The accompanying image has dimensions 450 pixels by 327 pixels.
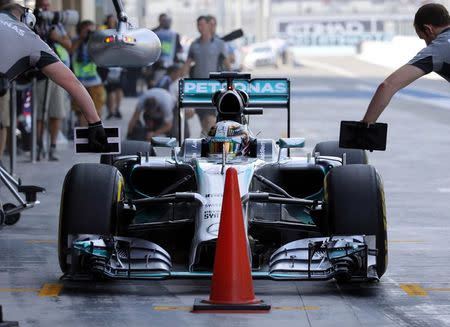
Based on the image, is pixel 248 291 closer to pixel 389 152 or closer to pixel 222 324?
pixel 222 324

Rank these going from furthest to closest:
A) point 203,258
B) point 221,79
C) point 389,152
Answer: point 389,152 → point 221,79 → point 203,258

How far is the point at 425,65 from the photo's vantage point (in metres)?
9.81

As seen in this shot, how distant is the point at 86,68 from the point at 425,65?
12.6 meters

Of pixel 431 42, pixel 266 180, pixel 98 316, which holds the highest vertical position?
pixel 431 42

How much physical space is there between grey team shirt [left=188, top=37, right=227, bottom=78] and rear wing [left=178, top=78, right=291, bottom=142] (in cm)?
850

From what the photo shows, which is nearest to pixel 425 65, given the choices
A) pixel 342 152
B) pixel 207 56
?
pixel 342 152

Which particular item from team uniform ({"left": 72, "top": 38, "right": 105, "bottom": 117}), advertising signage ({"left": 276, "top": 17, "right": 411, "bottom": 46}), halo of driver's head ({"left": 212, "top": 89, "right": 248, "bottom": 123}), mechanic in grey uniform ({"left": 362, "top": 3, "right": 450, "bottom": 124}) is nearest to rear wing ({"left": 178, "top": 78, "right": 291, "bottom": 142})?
halo of driver's head ({"left": 212, "top": 89, "right": 248, "bottom": 123})

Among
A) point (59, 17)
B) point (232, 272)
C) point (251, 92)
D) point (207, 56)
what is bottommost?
point (232, 272)

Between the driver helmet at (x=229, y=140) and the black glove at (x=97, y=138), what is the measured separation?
1220 millimetres

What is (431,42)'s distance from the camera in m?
9.98

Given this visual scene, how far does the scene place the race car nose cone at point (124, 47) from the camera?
1027 centimetres

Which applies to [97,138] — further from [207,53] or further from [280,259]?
[207,53]

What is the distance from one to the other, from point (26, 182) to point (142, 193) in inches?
229

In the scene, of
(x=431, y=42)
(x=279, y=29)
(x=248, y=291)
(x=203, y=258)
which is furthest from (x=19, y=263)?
(x=279, y=29)
